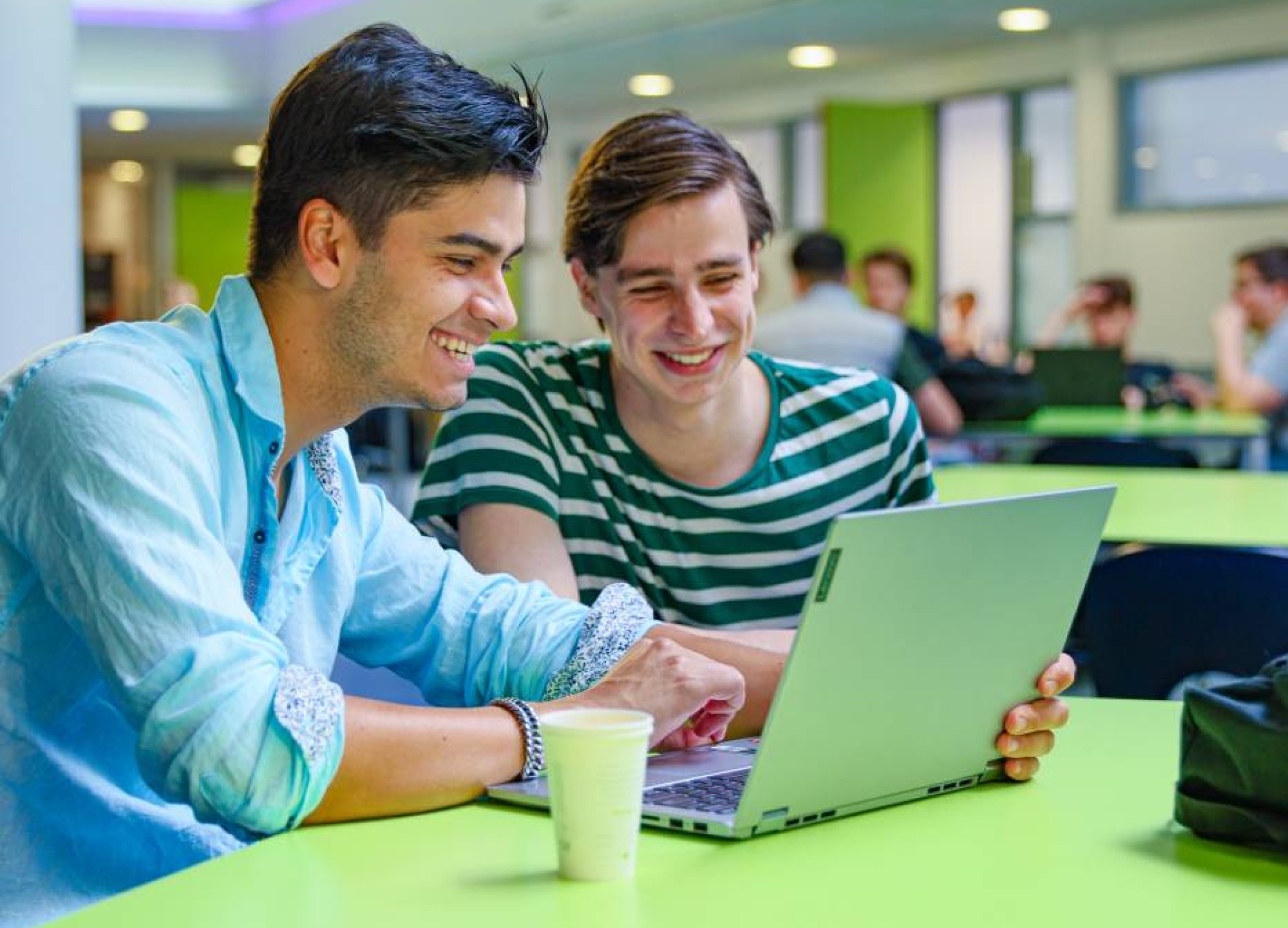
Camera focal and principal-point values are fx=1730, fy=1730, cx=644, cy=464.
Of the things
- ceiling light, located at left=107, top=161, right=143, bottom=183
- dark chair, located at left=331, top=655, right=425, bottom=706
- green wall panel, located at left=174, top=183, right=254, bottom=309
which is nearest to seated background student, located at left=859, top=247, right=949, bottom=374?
dark chair, located at left=331, top=655, right=425, bottom=706

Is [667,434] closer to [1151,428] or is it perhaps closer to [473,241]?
[473,241]

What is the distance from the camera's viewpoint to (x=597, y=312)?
2191mm

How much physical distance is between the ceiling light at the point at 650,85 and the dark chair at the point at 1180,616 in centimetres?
942

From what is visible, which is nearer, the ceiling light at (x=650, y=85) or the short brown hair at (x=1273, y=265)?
the short brown hair at (x=1273, y=265)

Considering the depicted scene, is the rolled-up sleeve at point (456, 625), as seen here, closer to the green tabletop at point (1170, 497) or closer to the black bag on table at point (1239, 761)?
the black bag on table at point (1239, 761)

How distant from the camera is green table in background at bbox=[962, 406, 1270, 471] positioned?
5922mm

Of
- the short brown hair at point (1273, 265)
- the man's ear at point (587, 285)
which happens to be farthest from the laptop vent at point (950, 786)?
the short brown hair at point (1273, 265)

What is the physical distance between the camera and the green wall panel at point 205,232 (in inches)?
661

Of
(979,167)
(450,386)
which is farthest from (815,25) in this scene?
(450,386)

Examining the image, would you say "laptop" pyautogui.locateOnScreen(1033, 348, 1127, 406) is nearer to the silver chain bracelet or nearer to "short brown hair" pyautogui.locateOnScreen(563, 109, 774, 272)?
"short brown hair" pyautogui.locateOnScreen(563, 109, 774, 272)

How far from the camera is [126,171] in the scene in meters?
17.4

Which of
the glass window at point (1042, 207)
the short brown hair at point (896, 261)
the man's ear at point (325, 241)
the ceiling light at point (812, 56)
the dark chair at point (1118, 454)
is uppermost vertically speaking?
the ceiling light at point (812, 56)

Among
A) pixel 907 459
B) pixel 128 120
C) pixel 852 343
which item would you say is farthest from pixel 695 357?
pixel 128 120

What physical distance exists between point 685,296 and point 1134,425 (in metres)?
4.42
